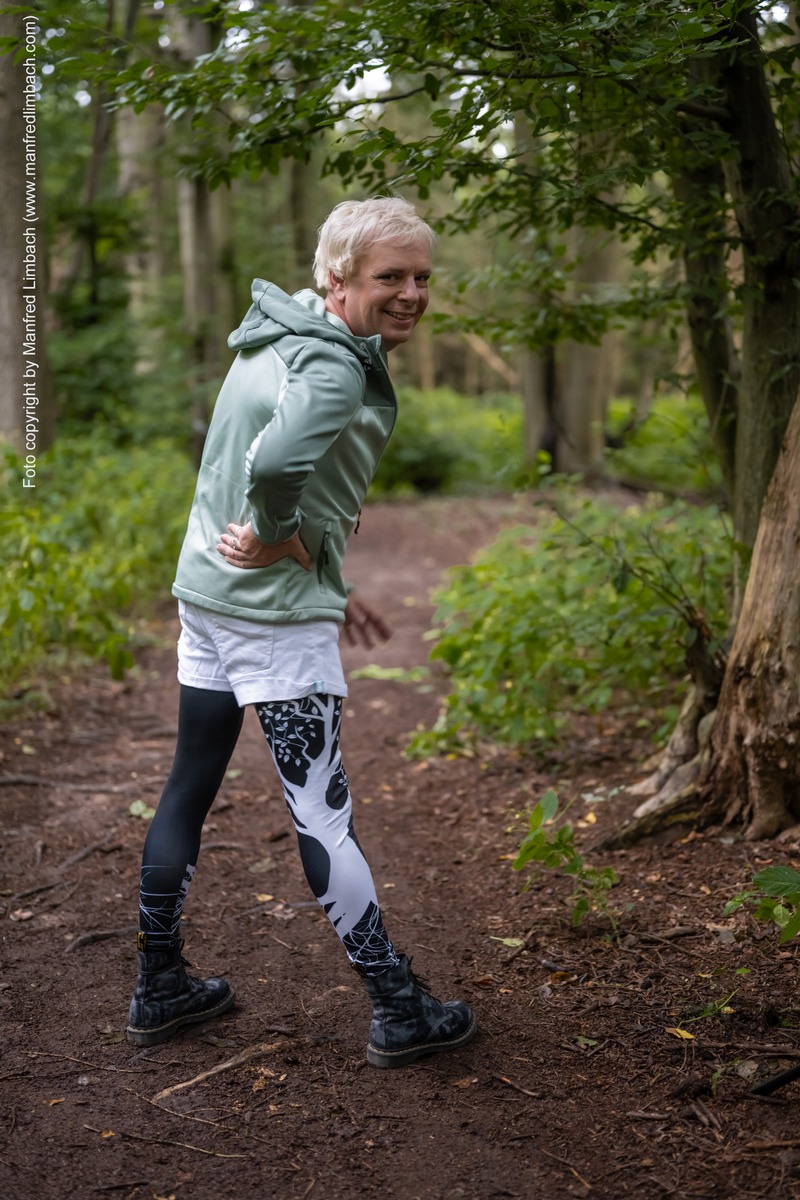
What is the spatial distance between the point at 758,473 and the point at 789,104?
130cm

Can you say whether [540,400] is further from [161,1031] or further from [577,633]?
[161,1031]

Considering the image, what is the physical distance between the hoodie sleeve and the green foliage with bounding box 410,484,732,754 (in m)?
2.02

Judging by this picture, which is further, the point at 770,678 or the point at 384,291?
the point at 770,678

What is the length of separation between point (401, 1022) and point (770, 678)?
1720mm

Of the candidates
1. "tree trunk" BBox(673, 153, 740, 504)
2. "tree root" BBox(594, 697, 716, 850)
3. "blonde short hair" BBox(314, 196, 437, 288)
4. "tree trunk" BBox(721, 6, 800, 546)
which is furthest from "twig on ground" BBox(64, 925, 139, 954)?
"tree trunk" BBox(673, 153, 740, 504)

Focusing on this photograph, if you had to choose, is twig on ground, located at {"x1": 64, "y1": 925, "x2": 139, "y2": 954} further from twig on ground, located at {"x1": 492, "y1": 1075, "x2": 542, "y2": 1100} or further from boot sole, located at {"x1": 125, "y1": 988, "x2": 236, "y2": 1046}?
twig on ground, located at {"x1": 492, "y1": 1075, "x2": 542, "y2": 1100}

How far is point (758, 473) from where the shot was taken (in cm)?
404

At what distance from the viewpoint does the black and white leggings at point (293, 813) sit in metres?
2.53

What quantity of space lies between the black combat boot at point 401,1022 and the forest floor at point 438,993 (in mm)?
44

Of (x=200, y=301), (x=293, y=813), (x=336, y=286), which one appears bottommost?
(x=293, y=813)

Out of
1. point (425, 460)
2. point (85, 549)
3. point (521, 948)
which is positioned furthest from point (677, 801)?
point (425, 460)

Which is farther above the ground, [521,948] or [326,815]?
[326,815]

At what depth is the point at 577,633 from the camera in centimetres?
479

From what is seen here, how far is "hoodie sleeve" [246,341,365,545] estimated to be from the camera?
7.25ft
